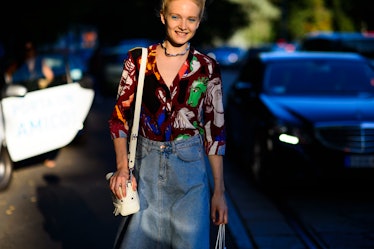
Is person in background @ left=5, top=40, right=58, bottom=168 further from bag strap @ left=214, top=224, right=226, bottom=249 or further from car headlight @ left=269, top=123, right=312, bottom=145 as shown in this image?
bag strap @ left=214, top=224, right=226, bottom=249

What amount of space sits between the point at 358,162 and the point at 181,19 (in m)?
4.36

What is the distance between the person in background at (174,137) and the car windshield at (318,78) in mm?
5198

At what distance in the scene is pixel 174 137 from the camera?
119 inches

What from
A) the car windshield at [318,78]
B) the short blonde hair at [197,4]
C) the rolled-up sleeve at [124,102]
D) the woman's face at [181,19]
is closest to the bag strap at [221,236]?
the rolled-up sleeve at [124,102]

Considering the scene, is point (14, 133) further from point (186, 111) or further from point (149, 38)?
point (149, 38)

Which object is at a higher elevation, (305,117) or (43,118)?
(305,117)

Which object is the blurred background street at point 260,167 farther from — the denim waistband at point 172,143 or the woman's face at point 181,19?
the denim waistband at point 172,143

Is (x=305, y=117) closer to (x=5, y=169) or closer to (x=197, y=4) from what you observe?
(x=5, y=169)

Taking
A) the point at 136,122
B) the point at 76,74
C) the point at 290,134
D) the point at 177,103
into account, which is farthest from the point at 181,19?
the point at 76,74

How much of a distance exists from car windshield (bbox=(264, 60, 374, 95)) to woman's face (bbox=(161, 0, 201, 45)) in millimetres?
5239

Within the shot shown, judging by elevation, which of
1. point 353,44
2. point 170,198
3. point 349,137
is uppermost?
point 170,198

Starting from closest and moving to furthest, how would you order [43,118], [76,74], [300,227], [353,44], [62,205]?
1. [300,227]
2. [62,205]
3. [43,118]
4. [76,74]
5. [353,44]

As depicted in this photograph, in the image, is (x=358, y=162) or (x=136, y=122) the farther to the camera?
(x=358, y=162)

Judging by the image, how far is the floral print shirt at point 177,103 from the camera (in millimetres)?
3008
